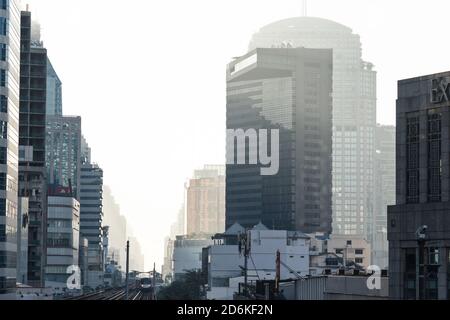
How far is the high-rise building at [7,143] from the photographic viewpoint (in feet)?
518

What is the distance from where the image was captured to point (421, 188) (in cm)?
12025

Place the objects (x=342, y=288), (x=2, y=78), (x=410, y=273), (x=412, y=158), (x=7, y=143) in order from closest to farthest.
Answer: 1. (x=410, y=273)
2. (x=412, y=158)
3. (x=342, y=288)
4. (x=2, y=78)
5. (x=7, y=143)

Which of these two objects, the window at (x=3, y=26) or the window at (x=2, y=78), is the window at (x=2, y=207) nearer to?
the window at (x=2, y=78)

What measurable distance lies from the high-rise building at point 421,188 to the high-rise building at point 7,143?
2364 inches

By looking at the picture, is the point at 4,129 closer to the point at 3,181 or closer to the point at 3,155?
the point at 3,155

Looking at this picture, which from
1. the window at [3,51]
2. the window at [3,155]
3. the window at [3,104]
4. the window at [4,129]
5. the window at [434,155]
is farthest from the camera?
the window at [3,104]

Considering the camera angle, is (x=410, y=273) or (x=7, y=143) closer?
(x=410, y=273)

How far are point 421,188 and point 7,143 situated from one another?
222 feet

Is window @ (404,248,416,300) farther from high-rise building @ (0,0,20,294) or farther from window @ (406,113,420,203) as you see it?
high-rise building @ (0,0,20,294)

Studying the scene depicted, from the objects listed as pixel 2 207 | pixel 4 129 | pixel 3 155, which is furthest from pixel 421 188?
pixel 4 129

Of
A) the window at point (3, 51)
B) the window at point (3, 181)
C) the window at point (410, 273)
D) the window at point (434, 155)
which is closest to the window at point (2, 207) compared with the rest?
the window at point (3, 181)

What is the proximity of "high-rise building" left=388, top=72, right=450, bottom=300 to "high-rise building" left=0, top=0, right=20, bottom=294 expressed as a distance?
60043mm
